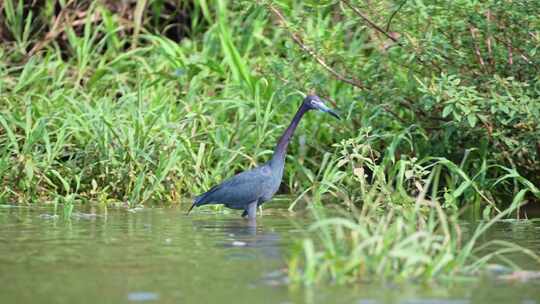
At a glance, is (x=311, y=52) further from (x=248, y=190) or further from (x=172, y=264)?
(x=172, y=264)

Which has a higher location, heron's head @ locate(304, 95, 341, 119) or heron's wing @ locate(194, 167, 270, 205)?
heron's head @ locate(304, 95, 341, 119)

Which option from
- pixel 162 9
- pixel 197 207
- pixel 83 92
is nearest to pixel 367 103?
pixel 197 207

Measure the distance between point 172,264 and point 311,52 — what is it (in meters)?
4.22

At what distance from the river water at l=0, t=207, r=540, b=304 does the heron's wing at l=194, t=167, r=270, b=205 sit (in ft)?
0.61

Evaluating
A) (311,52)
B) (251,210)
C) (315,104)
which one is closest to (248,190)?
(251,210)

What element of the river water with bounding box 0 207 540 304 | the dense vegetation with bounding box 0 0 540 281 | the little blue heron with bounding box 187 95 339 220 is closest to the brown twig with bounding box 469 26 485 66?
the dense vegetation with bounding box 0 0 540 281

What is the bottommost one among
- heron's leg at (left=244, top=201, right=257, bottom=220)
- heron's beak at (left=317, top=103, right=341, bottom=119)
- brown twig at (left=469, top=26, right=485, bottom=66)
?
heron's leg at (left=244, top=201, right=257, bottom=220)

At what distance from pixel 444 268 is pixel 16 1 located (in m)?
9.19

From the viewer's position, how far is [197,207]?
11.0 m

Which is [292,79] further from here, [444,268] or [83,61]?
[444,268]

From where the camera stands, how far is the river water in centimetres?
611

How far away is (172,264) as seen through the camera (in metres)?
7.27

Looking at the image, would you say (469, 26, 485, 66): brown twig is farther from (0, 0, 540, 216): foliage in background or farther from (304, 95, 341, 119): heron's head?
(304, 95, 341, 119): heron's head

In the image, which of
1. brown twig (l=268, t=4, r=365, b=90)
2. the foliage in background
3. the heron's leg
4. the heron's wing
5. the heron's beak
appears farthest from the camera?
brown twig (l=268, t=4, r=365, b=90)
